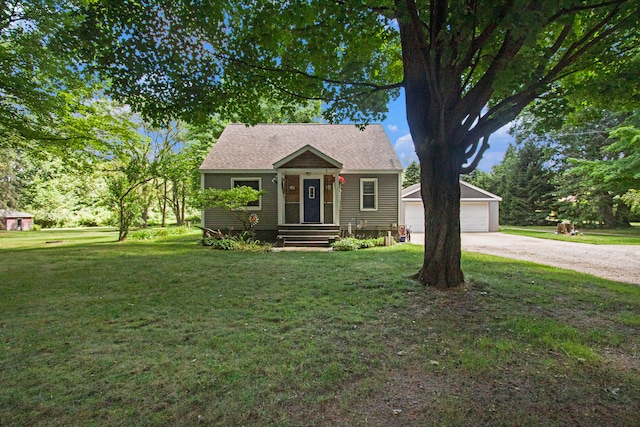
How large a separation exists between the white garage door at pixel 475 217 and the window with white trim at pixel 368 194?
9.98 metres

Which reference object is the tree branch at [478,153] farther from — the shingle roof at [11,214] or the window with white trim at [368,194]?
the shingle roof at [11,214]

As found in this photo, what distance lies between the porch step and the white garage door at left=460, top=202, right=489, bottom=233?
12.2 metres

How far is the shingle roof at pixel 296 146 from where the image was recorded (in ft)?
48.0

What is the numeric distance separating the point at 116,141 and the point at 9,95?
366cm

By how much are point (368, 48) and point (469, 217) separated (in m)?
18.0

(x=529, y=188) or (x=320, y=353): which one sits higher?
(x=529, y=188)

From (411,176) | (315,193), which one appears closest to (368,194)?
(315,193)

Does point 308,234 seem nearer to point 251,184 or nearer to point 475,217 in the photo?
point 251,184

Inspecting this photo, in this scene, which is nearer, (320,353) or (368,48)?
(320,353)

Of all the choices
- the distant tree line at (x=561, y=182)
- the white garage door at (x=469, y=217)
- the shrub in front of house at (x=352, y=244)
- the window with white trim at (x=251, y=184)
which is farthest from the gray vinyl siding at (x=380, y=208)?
the distant tree line at (x=561, y=182)

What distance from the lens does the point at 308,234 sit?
13398 mm

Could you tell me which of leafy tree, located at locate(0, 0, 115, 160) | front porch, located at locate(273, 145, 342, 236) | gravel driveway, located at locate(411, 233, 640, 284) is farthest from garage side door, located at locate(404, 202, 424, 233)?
leafy tree, located at locate(0, 0, 115, 160)

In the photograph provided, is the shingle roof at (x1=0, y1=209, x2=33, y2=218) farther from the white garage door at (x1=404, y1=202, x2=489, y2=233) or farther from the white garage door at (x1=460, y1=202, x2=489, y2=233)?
the white garage door at (x1=460, y1=202, x2=489, y2=233)

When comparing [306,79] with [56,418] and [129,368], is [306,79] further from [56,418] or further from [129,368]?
[56,418]
